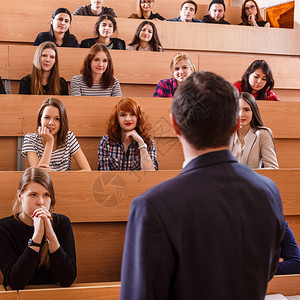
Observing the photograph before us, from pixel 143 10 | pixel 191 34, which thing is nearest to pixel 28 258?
pixel 191 34

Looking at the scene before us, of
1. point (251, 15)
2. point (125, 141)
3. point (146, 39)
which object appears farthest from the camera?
point (251, 15)

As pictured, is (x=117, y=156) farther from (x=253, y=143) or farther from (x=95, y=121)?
(x=253, y=143)

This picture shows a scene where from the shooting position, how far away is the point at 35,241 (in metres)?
0.70

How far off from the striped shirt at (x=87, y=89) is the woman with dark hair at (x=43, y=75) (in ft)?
0.17

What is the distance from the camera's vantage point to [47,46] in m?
1.24

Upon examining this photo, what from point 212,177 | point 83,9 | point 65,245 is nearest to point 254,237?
point 212,177

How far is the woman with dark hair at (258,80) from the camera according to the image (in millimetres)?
1275

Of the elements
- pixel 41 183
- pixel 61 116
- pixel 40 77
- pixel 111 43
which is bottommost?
pixel 41 183

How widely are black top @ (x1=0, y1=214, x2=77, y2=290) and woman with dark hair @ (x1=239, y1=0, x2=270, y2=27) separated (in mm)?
1476

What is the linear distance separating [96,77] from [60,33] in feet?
0.93

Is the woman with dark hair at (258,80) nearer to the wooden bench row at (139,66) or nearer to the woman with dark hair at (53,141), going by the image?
the wooden bench row at (139,66)

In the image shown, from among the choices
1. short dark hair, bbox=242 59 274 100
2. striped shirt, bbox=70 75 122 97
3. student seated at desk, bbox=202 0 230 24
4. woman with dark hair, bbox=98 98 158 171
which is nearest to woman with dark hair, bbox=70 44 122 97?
striped shirt, bbox=70 75 122 97

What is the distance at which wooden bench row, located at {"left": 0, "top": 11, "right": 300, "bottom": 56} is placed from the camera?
5.18ft

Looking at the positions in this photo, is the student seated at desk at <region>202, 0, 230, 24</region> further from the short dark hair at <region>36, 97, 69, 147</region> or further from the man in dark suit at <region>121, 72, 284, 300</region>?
the man in dark suit at <region>121, 72, 284, 300</region>
